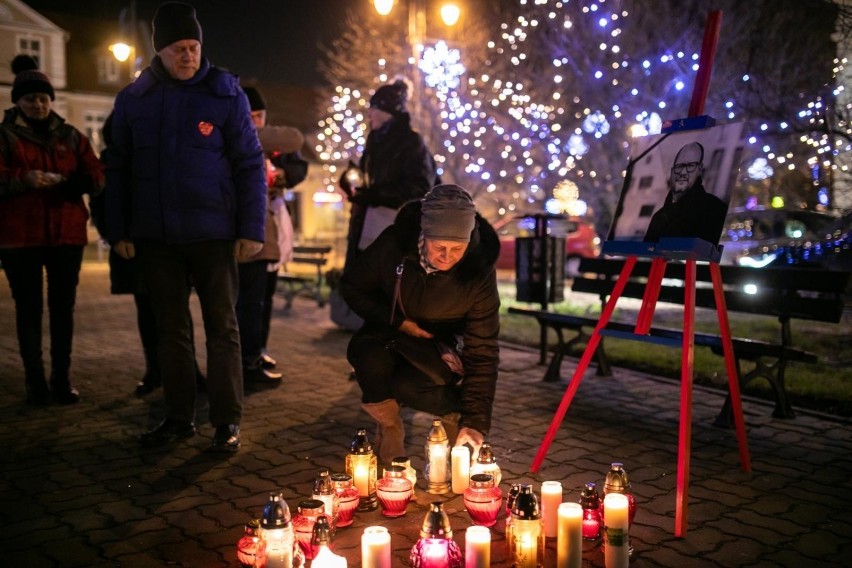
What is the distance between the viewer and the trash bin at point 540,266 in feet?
24.7

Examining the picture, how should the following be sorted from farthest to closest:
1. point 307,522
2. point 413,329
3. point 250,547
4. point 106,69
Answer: point 106,69 < point 413,329 < point 307,522 < point 250,547

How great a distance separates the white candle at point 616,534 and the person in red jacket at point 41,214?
13.9 ft

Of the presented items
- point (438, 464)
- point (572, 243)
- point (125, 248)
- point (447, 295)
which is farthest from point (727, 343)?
point (572, 243)

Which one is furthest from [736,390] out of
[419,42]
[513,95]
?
[513,95]

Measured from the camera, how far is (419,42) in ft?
47.6

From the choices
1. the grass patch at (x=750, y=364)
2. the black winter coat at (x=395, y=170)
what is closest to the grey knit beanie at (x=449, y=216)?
the black winter coat at (x=395, y=170)

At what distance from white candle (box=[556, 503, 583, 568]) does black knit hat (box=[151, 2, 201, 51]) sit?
3259mm

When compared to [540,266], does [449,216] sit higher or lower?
higher

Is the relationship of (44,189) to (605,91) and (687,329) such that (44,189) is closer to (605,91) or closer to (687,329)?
(687,329)

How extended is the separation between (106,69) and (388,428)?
146 feet

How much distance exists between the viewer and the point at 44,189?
17.9 feet

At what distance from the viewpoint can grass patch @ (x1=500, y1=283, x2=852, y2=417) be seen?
20.2ft

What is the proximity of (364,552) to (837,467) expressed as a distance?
3047 mm

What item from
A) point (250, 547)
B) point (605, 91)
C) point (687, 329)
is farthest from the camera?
point (605, 91)
